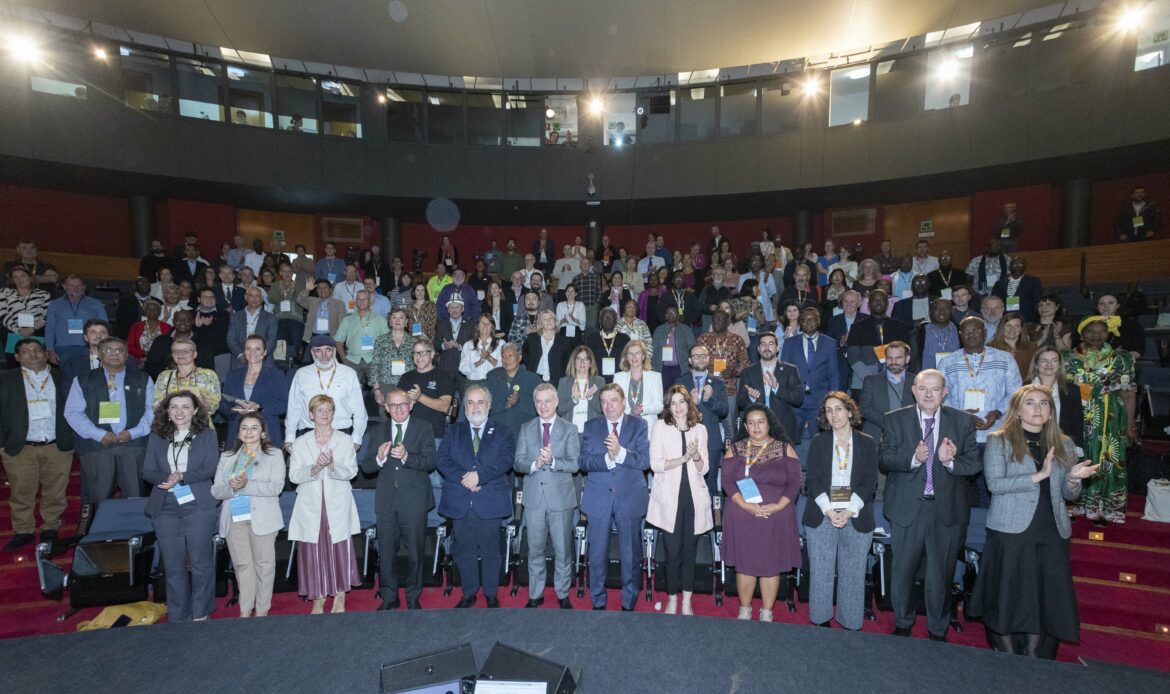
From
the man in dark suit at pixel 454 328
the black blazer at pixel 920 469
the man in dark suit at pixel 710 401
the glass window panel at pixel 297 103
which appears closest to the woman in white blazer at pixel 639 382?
the man in dark suit at pixel 710 401

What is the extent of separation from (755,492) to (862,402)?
5.03ft

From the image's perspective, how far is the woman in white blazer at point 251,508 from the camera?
12.4 feet

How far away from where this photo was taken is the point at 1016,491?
10.2 feet

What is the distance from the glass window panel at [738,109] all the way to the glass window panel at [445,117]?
625 cm

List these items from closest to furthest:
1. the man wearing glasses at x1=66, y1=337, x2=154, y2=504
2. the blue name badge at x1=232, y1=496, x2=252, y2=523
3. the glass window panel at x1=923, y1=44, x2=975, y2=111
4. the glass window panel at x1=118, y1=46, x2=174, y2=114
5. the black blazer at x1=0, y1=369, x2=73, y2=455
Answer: the blue name badge at x1=232, y1=496, x2=252, y2=523 → the man wearing glasses at x1=66, y1=337, x2=154, y2=504 → the black blazer at x1=0, y1=369, x2=73, y2=455 → the glass window panel at x1=118, y1=46, x2=174, y2=114 → the glass window panel at x1=923, y1=44, x2=975, y2=111

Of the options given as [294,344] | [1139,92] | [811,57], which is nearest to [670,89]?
[811,57]

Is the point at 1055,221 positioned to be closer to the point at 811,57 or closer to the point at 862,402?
the point at 811,57

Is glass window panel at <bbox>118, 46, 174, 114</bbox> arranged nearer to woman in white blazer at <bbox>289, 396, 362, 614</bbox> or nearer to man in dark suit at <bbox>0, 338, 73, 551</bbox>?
man in dark suit at <bbox>0, 338, 73, 551</bbox>

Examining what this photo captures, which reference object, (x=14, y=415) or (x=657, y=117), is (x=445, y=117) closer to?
(x=657, y=117)

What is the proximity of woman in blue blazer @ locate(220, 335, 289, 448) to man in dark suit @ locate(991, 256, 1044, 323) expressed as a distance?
8131 mm

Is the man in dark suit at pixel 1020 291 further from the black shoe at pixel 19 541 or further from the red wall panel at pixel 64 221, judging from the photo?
the red wall panel at pixel 64 221

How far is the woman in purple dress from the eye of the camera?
3.67 m

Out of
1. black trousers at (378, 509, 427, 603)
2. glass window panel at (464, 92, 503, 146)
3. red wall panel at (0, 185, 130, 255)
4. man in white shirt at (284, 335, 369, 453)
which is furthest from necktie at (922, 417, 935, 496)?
red wall panel at (0, 185, 130, 255)

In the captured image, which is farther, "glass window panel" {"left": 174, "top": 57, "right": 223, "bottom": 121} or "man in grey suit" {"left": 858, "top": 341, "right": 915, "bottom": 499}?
"glass window panel" {"left": 174, "top": 57, "right": 223, "bottom": 121}
